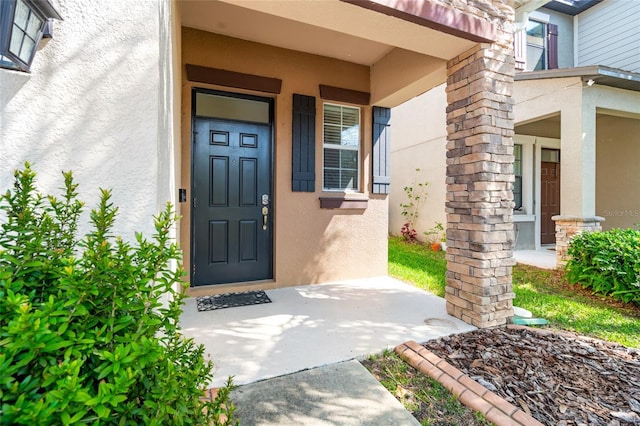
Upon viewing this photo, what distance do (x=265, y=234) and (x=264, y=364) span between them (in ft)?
6.97

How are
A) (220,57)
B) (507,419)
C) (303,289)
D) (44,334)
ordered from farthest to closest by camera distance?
(303,289)
(220,57)
(507,419)
(44,334)

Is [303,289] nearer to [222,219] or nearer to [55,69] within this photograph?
[222,219]

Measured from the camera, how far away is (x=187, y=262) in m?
3.70

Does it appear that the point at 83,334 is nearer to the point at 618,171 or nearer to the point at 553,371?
the point at 553,371

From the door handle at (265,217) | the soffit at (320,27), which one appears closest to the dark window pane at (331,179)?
the door handle at (265,217)

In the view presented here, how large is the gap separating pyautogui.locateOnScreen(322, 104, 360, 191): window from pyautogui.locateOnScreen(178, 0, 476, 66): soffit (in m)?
0.76

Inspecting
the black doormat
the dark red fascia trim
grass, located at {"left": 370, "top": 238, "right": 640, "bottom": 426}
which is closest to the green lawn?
grass, located at {"left": 370, "top": 238, "right": 640, "bottom": 426}

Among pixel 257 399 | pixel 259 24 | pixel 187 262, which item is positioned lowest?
pixel 257 399

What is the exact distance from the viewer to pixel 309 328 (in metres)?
2.85

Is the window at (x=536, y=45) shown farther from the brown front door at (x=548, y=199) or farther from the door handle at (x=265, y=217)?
the door handle at (x=265, y=217)

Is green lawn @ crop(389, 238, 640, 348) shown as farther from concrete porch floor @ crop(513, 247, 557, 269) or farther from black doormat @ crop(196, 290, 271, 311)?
black doormat @ crop(196, 290, 271, 311)

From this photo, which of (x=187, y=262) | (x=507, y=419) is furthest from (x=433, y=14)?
(x=187, y=262)

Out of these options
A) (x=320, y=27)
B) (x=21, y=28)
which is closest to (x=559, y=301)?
(x=320, y=27)

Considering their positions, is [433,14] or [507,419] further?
[433,14]
